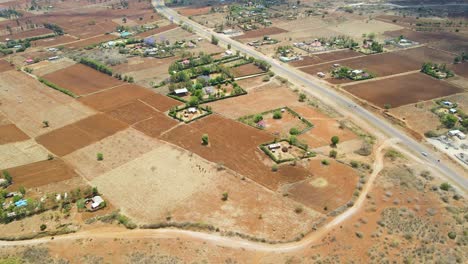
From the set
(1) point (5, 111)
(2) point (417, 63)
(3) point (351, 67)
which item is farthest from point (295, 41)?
(1) point (5, 111)

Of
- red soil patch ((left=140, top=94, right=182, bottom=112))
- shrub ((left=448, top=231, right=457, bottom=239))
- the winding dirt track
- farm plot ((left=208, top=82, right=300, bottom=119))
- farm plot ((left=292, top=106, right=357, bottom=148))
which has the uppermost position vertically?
red soil patch ((left=140, top=94, right=182, bottom=112))

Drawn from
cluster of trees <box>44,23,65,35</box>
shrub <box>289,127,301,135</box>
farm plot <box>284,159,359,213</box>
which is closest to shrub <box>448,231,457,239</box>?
farm plot <box>284,159,359,213</box>

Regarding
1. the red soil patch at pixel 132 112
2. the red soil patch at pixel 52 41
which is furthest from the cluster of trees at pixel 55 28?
Result: the red soil patch at pixel 132 112

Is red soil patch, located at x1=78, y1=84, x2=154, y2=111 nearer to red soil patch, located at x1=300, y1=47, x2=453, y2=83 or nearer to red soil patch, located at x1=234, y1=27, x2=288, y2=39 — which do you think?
red soil patch, located at x1=300, y1=47, x2=453, y2=83

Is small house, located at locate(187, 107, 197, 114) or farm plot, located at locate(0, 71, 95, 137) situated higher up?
small house, located at locate(187, 107, 197, 114)

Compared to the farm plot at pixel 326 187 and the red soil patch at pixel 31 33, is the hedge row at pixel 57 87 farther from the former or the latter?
the farm plot at pixel 326 187

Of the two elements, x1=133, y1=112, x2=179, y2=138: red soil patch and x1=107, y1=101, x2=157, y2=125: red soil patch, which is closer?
x1=133, y1=112, x2=179, y2=138: red soil patch

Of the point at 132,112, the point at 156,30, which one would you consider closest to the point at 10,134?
the point at 132,112
